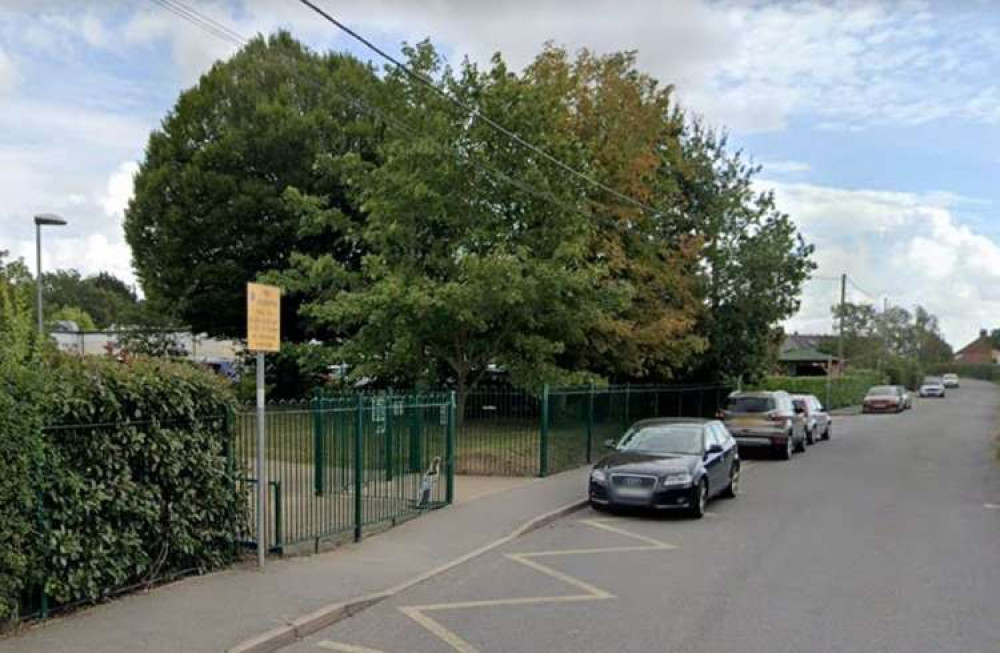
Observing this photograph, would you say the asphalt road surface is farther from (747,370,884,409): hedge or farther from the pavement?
(747,370,884,409): hedge

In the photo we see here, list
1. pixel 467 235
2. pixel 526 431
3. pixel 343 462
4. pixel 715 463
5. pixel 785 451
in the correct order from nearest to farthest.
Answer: pixel 343 462 < pixel 715 463 < pixel 526 431 < pixel 467 235 < pixel 785 451

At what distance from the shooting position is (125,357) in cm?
768

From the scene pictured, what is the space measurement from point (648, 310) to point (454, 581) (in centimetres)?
1579

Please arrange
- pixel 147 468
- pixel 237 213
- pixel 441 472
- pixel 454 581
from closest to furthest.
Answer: pixel 147 468, pixel 454 581, pixel 441 472, pixel 237 213

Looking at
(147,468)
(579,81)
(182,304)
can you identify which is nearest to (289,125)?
(182,304)

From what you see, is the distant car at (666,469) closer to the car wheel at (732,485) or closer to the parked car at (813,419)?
the car wheel at (732,485)

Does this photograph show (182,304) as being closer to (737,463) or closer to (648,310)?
(648,310)

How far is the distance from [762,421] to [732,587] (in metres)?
13.9

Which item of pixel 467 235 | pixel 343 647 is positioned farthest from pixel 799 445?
pixel 343 647

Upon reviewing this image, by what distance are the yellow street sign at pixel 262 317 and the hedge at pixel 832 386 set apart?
35.7 meters

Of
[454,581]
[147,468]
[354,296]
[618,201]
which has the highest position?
[618,201]

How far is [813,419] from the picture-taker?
2639 centimetres

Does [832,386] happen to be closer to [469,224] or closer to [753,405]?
[753,405]

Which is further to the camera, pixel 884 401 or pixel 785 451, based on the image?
pixel 884 401
